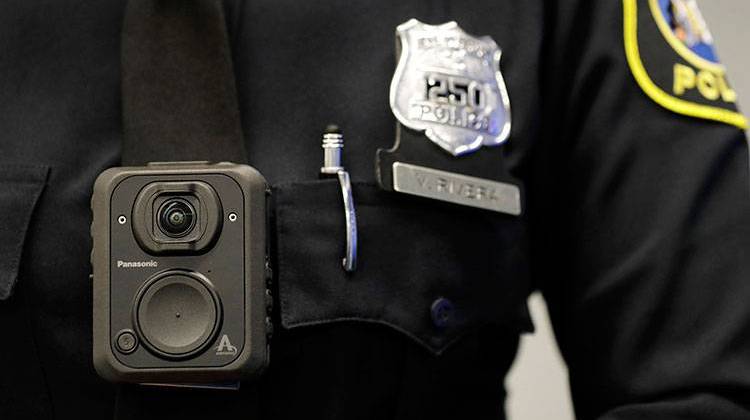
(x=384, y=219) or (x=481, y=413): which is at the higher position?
(x=384, y=219)

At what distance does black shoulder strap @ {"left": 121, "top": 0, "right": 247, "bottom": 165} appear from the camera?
0.82 meters

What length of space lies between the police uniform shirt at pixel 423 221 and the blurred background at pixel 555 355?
2.30 ft

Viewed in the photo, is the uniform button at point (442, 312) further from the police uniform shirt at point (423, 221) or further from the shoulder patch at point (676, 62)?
the shoulder patch at point (676, 62)

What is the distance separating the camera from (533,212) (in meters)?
0.95

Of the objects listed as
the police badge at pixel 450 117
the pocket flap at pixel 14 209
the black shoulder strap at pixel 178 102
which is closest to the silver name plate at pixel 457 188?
the police badge at pixel 450 117

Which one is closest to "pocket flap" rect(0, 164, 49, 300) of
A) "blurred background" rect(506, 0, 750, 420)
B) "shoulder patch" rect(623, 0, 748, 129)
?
"shoulder patch" rect(623, 0, 748, 129)

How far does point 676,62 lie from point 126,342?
1.44 feet

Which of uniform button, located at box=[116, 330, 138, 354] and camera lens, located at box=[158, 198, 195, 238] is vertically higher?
camera lens, located at box=[158, 198, 195, 238]

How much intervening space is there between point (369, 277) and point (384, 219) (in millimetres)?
40

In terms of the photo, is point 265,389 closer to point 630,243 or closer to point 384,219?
point 384,219

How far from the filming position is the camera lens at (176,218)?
2.52ft

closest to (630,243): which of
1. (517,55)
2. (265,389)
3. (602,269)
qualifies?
(602,269)

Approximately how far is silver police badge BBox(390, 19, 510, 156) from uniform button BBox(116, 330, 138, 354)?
0.23m

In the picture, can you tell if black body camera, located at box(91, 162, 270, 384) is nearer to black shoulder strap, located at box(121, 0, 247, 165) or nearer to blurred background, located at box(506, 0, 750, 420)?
black shoulder strap, located at box(121, 0, 247, 165)
